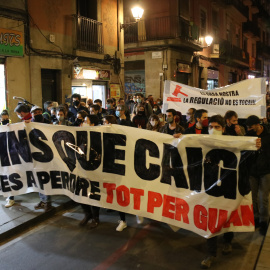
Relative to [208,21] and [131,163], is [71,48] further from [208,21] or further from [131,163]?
[208,21]

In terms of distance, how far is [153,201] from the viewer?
181 inches

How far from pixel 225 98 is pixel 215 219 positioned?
12.4ft

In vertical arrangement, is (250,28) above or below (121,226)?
above

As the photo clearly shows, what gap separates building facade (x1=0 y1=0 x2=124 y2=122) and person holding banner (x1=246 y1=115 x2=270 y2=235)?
7.52 meters

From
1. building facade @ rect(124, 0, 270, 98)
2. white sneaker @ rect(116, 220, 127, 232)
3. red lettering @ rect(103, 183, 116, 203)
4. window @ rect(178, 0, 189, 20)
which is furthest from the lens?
window @ rect(178, 0, 189, 20)

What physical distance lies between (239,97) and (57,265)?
4.89 metres

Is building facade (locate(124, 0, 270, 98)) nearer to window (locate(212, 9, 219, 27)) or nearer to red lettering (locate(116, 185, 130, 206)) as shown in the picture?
window (locate(212, 9, 219, 27))

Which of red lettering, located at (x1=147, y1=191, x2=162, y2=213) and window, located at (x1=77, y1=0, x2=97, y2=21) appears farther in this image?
window, located at (x1=77, y1=0, x2=97, y2=21)

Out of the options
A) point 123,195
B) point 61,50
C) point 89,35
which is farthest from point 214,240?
point 89,35

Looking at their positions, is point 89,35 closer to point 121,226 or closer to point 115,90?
point 115,90

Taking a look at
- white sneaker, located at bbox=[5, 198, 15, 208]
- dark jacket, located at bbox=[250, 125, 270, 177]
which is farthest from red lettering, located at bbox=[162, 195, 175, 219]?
white sneaker, located at bbox=[5, 198, 15, 208]

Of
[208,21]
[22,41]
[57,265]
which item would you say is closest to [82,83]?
[22,41]

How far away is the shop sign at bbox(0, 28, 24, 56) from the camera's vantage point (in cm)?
979

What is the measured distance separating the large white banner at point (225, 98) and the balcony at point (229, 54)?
17.2 m
